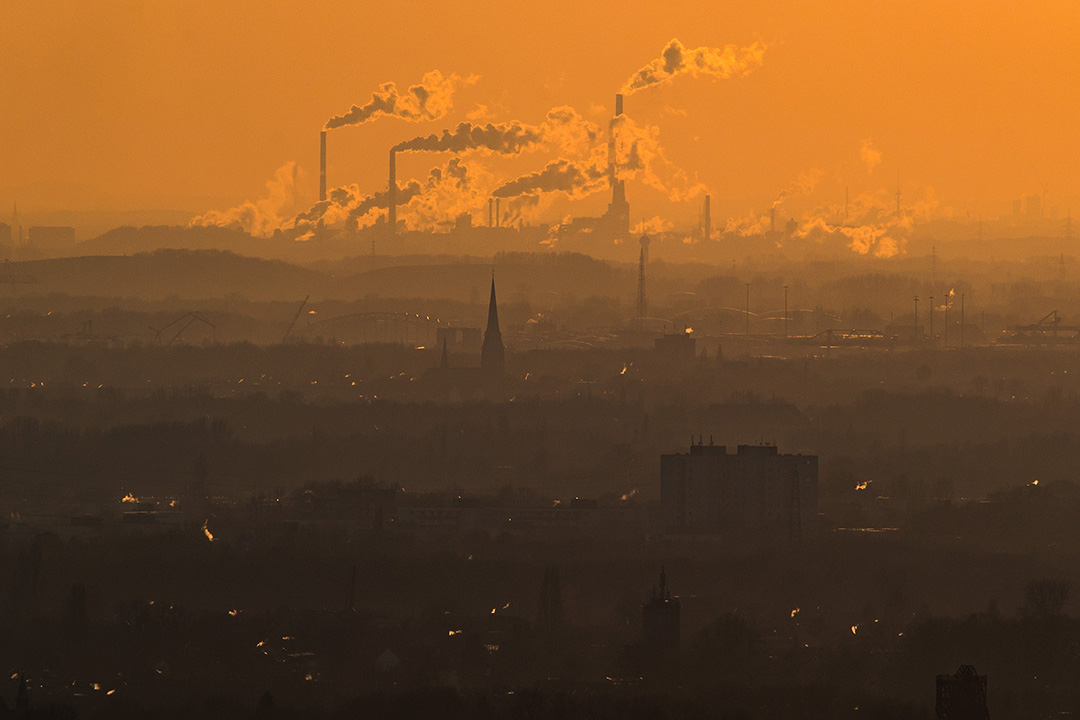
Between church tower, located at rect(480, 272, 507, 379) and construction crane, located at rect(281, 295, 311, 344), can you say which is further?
construction crane, located at rect(281, 295, 311, 344)

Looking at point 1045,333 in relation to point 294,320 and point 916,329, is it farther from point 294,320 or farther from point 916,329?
point 294,320

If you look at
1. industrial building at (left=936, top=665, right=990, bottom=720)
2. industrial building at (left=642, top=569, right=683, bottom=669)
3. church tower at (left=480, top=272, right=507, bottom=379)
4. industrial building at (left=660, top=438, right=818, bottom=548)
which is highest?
church tower at (left=480, top=272, right=507, bottom=379)

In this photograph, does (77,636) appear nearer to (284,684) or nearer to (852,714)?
(284,684)

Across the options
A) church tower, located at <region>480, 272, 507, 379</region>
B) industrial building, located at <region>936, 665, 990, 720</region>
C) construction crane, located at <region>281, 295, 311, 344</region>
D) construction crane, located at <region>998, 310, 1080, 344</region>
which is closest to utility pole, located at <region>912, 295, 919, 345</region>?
construction crane, located at <region>998, 310, 1080, 344</region>

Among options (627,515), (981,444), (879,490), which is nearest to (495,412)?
(981,444)

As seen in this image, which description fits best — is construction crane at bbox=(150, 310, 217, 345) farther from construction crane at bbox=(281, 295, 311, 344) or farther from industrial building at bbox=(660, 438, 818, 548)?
industrial building at bbox=(660, 438, 818, 548)

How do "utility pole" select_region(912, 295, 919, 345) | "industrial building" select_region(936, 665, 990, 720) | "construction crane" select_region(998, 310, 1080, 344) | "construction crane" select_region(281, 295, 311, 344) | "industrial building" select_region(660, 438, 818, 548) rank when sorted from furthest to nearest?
"construction crane" select_region(281, 295, 311, 344) → "utility pole" select_region(912, 295, 919, 345) → "construction crane" select_region(998, 310, 1080, 344) → "industrial building" select_region(660, 438, 818, 548) → "industrial building" select_region(936, 665, 990, 720)

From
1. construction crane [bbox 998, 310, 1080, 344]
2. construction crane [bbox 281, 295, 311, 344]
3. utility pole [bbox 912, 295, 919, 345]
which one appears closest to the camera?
construction crane [bbox 998, 310, 1080, 344]

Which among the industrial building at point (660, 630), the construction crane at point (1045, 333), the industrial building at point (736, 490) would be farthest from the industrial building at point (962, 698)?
the construction crane at point (1045, 333)
